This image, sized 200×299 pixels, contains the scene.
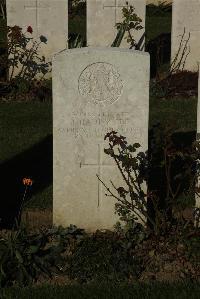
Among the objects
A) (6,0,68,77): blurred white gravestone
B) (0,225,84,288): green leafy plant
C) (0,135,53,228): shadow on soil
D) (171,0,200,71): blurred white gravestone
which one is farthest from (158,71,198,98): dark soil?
(0,225,84,288): green leafy plant

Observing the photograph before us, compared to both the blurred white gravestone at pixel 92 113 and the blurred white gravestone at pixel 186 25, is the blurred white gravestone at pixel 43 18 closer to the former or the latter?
the blurred white gravestone at pixel 186 25

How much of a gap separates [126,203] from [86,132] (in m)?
0.67

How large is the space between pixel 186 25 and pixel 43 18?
2.28m

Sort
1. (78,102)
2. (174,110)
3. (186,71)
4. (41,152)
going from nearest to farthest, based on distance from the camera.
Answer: (78,102) < (41,152) < (174,110) < (186,71)

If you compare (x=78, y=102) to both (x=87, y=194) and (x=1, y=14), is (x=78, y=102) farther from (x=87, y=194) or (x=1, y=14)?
Result: (x=1, y=14)


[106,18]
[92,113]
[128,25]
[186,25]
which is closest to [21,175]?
[92,113]

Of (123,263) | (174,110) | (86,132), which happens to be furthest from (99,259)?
(174,110)

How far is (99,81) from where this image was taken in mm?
6473

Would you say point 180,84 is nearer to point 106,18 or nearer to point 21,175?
point 106,18

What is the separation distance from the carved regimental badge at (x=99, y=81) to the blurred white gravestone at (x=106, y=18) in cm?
584

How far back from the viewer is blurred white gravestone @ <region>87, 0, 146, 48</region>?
12.2m

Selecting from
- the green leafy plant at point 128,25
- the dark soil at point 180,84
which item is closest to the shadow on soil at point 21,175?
the dark soil at point 180,84

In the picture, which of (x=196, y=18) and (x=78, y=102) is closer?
(x=78, y=102)

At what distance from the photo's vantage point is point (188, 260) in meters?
6.17
